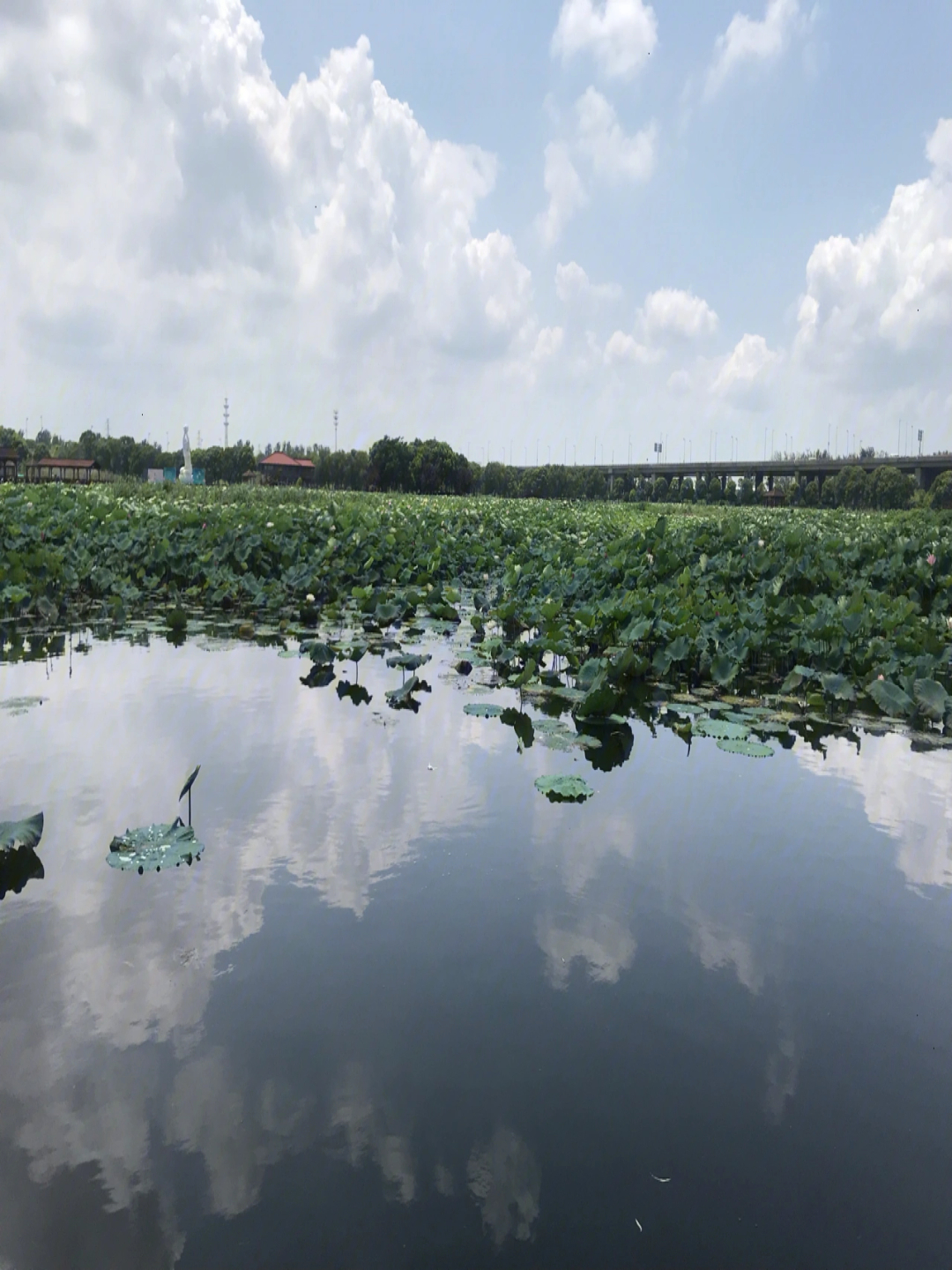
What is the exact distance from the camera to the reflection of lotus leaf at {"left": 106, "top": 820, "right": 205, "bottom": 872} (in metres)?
3.05

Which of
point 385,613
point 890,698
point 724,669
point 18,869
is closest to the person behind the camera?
point 18,869

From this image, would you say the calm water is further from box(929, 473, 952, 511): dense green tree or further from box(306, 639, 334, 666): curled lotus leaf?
box(929, 473, 952, 511): dense green tree

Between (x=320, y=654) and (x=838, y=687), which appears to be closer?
(x=838, y=687)

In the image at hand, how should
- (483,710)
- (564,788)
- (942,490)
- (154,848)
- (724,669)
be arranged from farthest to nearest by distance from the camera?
1. (942,490)
2. (724,669)
3. (483,710)
4. (564,788)
5. (154,848)

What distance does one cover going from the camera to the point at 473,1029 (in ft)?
7.13

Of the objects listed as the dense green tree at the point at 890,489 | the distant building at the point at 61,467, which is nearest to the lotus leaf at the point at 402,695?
the distant building at the point at 61,467

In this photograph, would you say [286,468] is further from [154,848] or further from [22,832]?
[22,832]

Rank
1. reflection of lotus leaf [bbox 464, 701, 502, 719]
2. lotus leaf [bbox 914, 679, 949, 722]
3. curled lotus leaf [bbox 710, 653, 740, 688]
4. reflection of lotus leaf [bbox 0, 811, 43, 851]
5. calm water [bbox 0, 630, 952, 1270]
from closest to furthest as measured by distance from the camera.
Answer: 1. calm water [bbox 0, 630, 952, 1270]
2. reflection of lotus leaf [bbox 0, 811, 43, 851]
3. reflection of lotus leaf [bbox 464, 701, 502, 719]
4. lotus leaf [bbox 914, 679, 949, 722]
5. curled lotus leaf [bbox 710, 653, 740, 688]


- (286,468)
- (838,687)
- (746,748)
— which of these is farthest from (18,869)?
(286,468)

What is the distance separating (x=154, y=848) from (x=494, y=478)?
309 ft

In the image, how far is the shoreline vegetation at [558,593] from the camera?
6145mm

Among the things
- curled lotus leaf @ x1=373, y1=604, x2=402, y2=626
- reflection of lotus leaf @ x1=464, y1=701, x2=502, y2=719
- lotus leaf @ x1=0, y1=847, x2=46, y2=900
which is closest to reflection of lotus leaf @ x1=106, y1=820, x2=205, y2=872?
lotus leaf @ x1=0, y1=847, x2=46, y2=900

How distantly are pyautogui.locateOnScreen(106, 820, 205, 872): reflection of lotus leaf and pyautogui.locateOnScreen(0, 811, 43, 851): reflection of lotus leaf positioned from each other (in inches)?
10.2

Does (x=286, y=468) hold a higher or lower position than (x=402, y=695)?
higher
